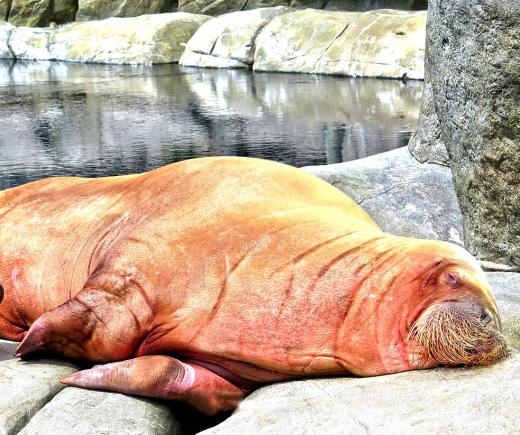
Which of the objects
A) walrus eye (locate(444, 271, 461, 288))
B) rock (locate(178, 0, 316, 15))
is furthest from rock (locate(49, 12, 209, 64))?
walrus eye (locate(444, 271, 461, 288))

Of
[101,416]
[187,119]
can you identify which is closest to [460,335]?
[101,416]

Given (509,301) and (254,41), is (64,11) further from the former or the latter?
(509,301)

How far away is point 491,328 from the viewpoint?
98.0 inches

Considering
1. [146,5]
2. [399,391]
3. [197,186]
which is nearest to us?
[399,391]

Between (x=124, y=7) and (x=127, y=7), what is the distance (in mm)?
86

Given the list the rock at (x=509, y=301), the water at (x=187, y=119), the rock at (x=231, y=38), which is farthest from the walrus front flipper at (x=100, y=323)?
the rock at (x=231, y=38)

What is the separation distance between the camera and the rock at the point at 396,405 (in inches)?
85.8

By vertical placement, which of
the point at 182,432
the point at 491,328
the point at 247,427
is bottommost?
the point at 182,432

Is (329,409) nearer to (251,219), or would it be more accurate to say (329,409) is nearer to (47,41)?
(251,219)

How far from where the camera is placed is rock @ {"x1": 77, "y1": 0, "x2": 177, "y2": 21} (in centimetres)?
2673

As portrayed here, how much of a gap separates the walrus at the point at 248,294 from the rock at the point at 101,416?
4 centimetres

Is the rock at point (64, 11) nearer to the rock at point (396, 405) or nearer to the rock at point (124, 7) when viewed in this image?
the rock at point (124, 7)

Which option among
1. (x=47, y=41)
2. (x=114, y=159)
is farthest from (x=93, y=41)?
(x=114, y=159)

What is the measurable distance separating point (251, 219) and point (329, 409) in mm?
806
